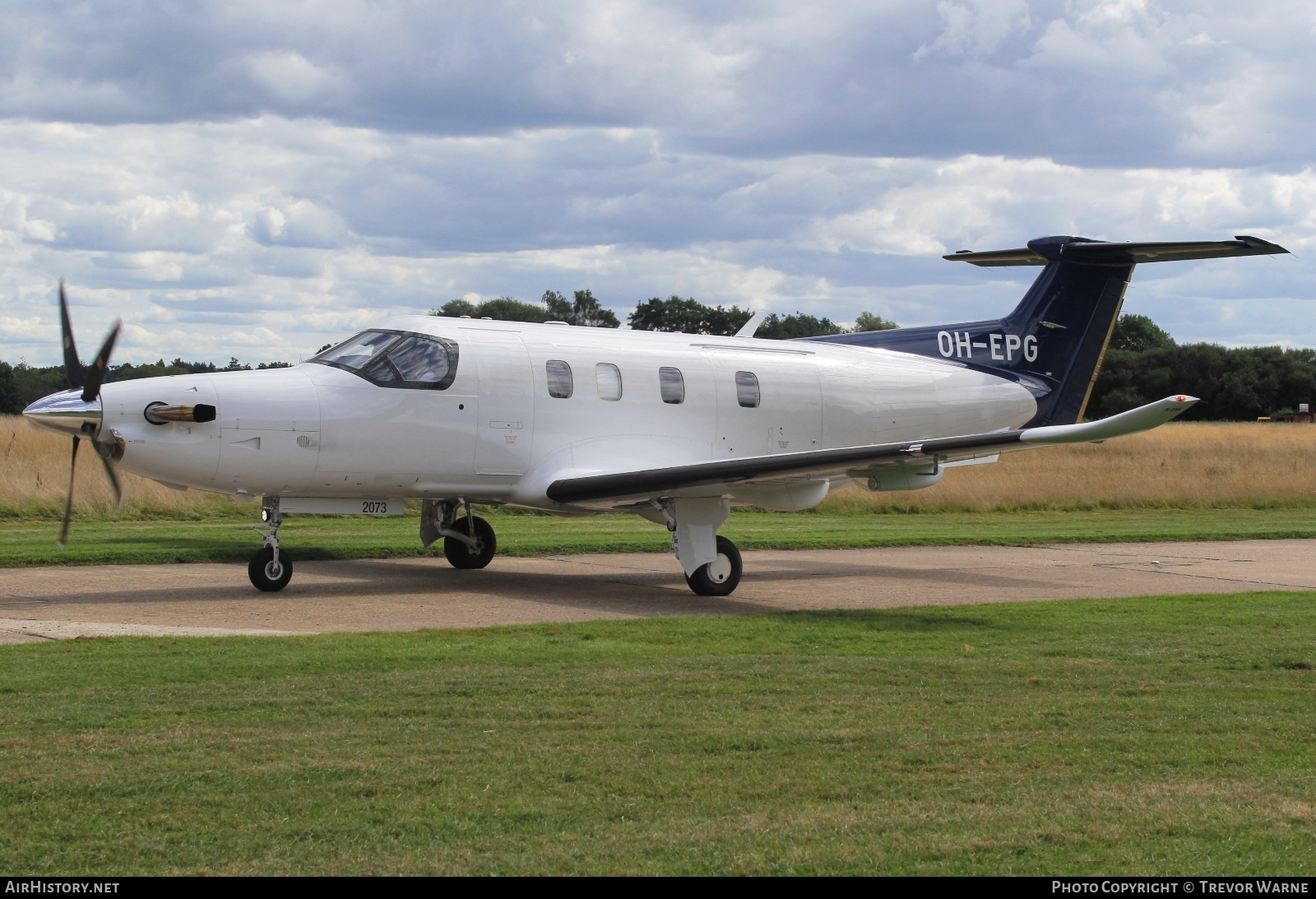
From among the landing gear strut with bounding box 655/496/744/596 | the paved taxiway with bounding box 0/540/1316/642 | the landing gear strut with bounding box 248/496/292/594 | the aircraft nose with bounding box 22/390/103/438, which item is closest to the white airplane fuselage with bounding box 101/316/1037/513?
the aircraft nose with bounding box 22/390/103/438

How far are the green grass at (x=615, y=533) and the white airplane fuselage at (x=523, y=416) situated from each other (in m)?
3.90

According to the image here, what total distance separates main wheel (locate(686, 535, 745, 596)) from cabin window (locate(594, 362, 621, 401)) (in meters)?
2.35

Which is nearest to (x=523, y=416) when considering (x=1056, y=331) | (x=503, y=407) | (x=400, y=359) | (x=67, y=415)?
(x=503, y=407)

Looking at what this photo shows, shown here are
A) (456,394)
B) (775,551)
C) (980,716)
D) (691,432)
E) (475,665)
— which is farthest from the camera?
(775,551)

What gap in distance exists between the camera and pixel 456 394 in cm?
1557

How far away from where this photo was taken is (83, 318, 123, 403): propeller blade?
44.3ft

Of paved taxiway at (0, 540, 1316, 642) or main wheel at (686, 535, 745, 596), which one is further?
main wheel at (686, 535, 745, 596)

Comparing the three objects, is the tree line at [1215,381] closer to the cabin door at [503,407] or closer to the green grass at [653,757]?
the cabin door at [503,407]

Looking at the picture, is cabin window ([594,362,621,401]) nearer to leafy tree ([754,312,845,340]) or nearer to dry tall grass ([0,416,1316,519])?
dry tall grass ([0,416,1316,519])

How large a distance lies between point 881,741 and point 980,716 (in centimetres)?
105

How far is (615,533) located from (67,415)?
10669 millimetres

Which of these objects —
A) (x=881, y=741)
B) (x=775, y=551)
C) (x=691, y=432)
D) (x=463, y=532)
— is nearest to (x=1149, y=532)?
(x=775, y=551)

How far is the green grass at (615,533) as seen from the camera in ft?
61.6

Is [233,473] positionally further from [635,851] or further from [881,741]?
[635,851]
